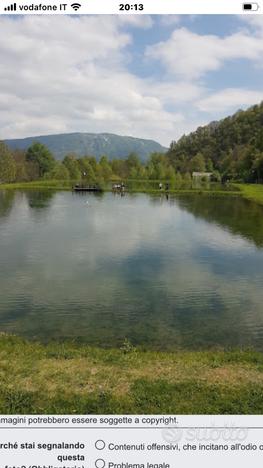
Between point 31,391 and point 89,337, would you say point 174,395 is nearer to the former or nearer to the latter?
point 31,391

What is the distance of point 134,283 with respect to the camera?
26.5 m

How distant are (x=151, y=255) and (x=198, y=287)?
9092 mm

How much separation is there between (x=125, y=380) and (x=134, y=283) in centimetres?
1300

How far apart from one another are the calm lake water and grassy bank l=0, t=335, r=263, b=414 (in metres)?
1.86

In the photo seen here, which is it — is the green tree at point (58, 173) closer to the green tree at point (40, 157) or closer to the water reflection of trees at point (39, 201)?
the green tree at point (40, 157)

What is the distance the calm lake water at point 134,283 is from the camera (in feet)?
62.3

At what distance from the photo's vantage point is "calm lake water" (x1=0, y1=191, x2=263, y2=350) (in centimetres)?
1900

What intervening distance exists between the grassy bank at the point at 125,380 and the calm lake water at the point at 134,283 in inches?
73.1

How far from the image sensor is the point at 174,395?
41.2 feet

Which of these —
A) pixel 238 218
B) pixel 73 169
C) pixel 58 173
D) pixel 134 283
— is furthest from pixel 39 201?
pixel 73 169

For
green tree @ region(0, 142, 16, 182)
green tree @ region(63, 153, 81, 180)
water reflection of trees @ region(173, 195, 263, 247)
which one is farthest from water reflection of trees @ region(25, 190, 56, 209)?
green tree @ region(63, 153, 81, 180)
